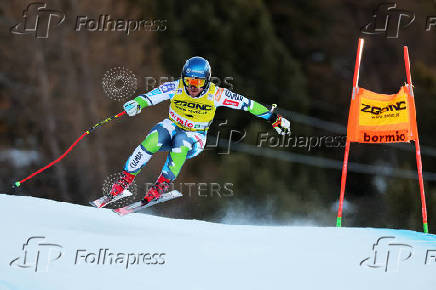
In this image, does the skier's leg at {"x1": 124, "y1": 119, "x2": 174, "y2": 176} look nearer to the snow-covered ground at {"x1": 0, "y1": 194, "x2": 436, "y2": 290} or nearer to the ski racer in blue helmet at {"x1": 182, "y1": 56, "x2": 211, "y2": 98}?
the ski racer in blue helmet at {"x1": 182, "y1": 56, "x2": 211, "y2": 98}

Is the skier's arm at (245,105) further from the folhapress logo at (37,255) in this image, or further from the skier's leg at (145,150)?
the folhapress logo at (37,255)

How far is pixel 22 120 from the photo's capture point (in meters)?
14.4

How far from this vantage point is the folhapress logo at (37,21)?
13.2 meters

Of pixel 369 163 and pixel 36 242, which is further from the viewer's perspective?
pixel 369 163

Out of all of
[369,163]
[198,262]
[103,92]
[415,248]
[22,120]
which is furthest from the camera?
[369,163]

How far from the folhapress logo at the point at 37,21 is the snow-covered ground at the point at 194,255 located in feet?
22.2

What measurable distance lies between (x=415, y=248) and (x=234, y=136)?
8324 millimetres

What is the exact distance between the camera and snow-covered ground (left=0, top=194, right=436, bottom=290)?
5.43 meters

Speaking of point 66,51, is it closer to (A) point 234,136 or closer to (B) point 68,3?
(B) point 68,3

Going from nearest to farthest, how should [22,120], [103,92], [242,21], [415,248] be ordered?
[415,248]
[103,92]
[22,120]
[242,21]

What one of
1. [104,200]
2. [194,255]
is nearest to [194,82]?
[104,200]

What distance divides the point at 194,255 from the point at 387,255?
6.47ft

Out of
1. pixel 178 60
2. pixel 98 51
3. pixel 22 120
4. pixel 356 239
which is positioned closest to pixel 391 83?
pixel 178 60

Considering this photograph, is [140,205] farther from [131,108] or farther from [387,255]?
[387,255]
